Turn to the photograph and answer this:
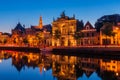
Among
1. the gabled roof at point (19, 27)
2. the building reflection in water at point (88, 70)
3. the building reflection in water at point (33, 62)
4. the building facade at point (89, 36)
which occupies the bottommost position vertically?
the building reflection in water at point (33, 62)

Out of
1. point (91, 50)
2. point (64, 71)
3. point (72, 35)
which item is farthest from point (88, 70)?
point (72, 35)

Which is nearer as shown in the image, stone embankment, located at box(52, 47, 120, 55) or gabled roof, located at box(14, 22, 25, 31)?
stone embankment, located at box(52, 47, 120, 55)

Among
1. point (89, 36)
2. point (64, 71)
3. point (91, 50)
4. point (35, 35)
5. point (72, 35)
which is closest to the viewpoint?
point (64, 71)

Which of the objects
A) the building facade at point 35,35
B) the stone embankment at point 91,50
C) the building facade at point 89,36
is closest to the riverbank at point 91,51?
the stone embankment at point 91,50

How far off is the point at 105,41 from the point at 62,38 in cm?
2215

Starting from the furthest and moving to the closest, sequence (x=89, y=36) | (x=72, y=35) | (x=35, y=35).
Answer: (x=35, y=35) → (x=72, y=35) → (x=89, y=36)

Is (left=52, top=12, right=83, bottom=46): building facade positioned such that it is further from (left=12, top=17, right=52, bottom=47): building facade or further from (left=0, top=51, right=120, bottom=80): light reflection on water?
(left=0, top=51, right=120, bottom=80): light reflection on water

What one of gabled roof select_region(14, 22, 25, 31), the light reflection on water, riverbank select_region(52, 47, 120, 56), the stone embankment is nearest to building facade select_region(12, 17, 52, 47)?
gabled roof select_region(14, 22, 25, 31)

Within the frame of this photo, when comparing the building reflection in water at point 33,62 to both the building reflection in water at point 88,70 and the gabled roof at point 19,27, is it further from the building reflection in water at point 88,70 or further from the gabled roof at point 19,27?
the gabled roof at point 19,27

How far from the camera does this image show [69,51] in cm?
6762

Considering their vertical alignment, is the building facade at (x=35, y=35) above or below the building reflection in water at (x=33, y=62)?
above

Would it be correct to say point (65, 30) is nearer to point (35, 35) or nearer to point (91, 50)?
point (35, 35)

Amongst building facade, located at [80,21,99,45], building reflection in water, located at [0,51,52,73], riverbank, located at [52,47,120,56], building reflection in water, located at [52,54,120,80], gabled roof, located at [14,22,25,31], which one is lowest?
building reflection in water, located at [0,51,52,73]

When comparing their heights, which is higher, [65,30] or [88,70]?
[65,30]
